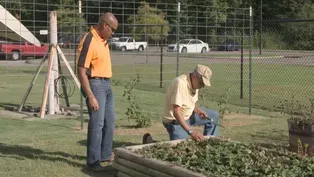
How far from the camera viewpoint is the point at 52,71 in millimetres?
10594

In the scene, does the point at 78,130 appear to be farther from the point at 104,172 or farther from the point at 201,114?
the point at 201,114

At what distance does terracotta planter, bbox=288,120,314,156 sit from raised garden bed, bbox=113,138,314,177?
128 cm

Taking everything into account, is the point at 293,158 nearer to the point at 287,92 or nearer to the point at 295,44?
the point at 287,92

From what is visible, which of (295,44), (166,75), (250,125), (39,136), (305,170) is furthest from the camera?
(166,75)

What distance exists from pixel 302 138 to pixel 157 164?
8.77ft

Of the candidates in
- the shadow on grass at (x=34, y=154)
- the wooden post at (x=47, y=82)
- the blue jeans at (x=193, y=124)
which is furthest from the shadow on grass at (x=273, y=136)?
the wooden post at (x=47, y=82)

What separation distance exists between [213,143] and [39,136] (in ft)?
11.7

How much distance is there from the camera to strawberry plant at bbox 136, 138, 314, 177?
4766mm

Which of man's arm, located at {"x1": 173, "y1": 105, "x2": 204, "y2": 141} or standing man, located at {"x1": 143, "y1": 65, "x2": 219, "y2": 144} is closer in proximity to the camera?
man's arm, located at {"x1": 173, "y1": 105, "x2": 204, "y2": 141}

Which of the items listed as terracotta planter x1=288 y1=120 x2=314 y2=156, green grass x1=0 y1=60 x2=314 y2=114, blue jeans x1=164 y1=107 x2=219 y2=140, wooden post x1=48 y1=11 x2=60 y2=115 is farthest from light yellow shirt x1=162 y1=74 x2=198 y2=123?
wooden post x1=48 y1=11 x2=60 y2=115

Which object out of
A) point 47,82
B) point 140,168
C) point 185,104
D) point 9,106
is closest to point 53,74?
point 47,82

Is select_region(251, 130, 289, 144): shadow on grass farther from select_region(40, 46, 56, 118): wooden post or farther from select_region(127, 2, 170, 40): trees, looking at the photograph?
select_region(127, 2, 170, 40): trees

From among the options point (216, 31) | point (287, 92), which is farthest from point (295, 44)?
point (216, 31)

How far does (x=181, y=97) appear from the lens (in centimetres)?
600
